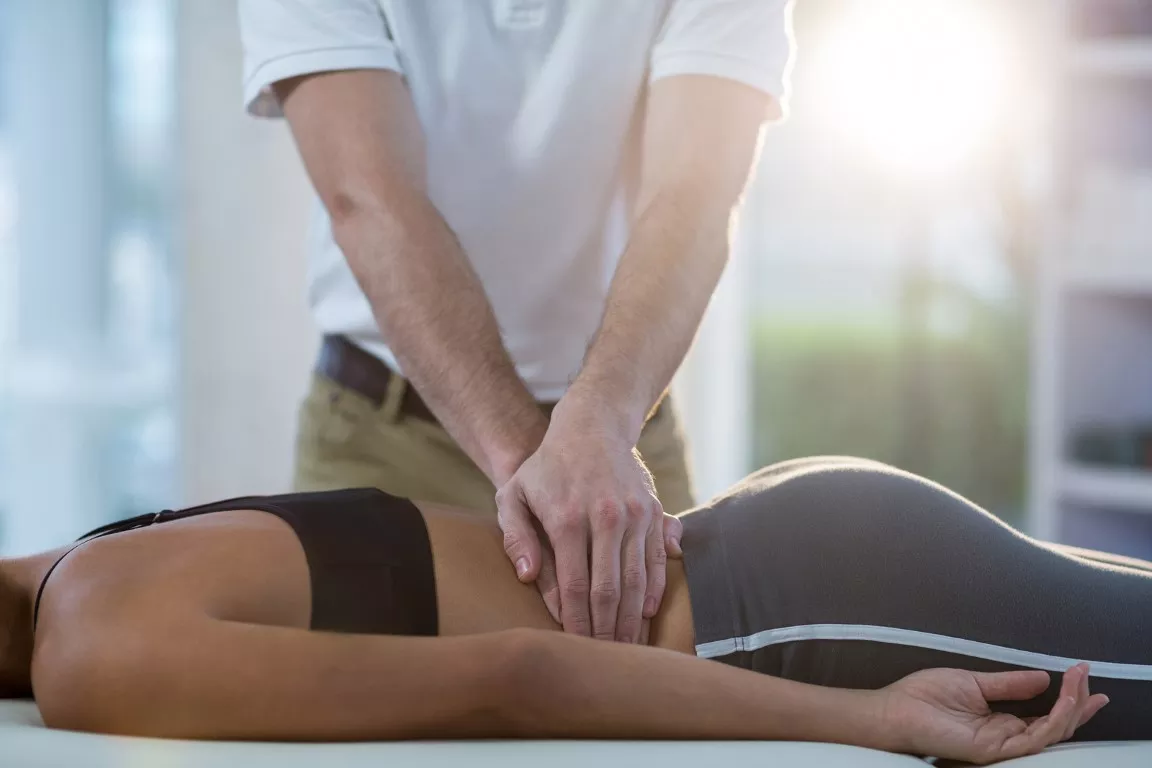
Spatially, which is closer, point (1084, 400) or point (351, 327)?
point (351, 327)

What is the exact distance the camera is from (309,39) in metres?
1.44

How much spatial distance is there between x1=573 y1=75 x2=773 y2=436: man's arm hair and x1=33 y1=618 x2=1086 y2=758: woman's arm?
12.9 inches

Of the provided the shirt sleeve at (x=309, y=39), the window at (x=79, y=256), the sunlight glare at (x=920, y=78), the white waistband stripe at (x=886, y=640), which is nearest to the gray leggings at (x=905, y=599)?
the white waistband stripe at (x=886, y=640)

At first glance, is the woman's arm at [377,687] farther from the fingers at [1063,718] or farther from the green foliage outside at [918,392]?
the green foliage outside at [918,392]

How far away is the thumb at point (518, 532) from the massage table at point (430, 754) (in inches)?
7.9

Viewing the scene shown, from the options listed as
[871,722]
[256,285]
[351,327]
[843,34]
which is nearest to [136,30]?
[256,285]

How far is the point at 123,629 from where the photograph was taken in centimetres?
91

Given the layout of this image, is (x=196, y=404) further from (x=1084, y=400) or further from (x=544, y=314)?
(x=1084, y=400)

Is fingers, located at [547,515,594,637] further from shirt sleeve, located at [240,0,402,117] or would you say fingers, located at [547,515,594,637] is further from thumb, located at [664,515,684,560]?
shirt sleeve, located at [240,0,402,117]

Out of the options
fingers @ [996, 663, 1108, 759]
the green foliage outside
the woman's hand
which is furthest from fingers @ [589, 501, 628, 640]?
the green foliage outside

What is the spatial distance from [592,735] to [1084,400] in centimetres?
224

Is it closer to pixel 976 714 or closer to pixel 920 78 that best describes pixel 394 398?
pixel 976 714

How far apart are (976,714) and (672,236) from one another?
66cm

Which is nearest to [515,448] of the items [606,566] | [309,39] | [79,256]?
[606,566]
